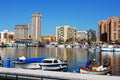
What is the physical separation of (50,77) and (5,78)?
16.3 ft

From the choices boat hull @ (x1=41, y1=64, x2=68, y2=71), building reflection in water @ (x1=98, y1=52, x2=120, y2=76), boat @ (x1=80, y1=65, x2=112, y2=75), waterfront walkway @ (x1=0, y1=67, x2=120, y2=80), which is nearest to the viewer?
waterfront walkway @ (x1=0, y1=67, x2=120, y2=80)

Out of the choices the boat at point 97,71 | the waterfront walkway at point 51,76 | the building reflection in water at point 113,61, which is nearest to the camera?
the waterfront walkway at point 51,76

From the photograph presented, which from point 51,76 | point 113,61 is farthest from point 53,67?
point 113,61

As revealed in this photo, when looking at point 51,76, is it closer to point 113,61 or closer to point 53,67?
point 53,67

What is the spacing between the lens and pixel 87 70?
3756cm

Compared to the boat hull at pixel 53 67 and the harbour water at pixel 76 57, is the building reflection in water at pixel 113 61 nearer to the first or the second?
the harbour water at pixel 76 57

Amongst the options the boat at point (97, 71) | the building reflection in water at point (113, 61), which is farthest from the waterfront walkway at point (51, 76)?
the building reflection in water at point (113, 61)

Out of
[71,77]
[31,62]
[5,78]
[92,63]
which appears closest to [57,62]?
[31,62]

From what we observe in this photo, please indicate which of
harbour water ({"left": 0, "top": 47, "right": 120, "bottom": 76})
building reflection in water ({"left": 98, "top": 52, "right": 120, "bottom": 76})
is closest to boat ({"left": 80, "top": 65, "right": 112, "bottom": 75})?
harbour water ({"left": 0, "top": 47, "right": 120, "bottom": 76})

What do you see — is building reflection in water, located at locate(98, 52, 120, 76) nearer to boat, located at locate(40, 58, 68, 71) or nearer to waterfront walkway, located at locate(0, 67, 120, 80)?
boat, located at locate(40, 58, 68, 71)

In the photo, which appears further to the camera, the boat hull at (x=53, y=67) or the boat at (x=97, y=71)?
the boat hull at (x=53, y=67)

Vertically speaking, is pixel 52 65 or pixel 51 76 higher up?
pixel 51 76

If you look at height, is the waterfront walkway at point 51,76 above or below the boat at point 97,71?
above

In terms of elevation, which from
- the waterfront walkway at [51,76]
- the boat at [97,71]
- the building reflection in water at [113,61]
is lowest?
the building reflection in water at [113,61]
